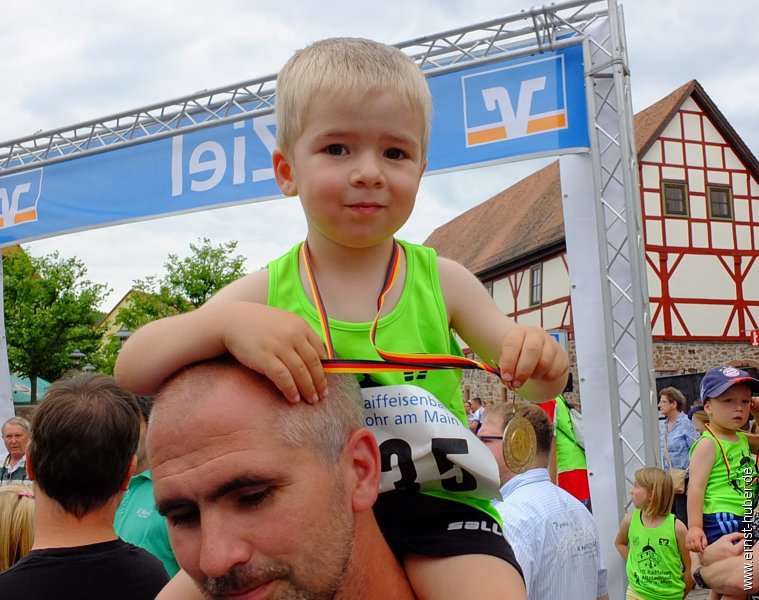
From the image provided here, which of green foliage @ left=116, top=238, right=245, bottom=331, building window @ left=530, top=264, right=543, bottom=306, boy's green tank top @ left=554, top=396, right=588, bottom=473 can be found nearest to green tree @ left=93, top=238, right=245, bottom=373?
green foliage @ left=116, top=238, right=245, bottom=331

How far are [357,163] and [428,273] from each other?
38 centimetres

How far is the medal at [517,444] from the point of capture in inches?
75.5

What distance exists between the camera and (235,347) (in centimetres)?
135

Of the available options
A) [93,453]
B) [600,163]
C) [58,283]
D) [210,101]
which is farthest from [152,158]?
[58,283]

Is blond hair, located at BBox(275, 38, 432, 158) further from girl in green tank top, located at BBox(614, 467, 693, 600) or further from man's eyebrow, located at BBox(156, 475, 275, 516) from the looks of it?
girl in green tank top, located at BBox(614, 467, 693, 600)

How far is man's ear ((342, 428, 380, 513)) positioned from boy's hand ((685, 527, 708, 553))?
4.99 metres

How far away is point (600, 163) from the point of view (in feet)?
19.7

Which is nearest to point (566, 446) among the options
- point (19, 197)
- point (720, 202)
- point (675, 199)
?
point (19, 197)

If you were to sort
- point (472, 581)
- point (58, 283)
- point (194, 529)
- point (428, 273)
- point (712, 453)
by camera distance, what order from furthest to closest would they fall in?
1. point (58, 283)
2. point (712, 453)
3. point (428, 273)
4. point (472, 581)
5. point (194, 529)

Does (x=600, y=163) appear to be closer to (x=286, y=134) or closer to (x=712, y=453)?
(x=712, y=453)

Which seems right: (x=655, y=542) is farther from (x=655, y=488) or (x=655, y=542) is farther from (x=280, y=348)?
(x=280, y=348)

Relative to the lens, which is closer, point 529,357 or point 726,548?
point 529,357

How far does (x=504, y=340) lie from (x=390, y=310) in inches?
12.2

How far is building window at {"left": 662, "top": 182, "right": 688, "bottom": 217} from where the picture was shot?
21.2 m
